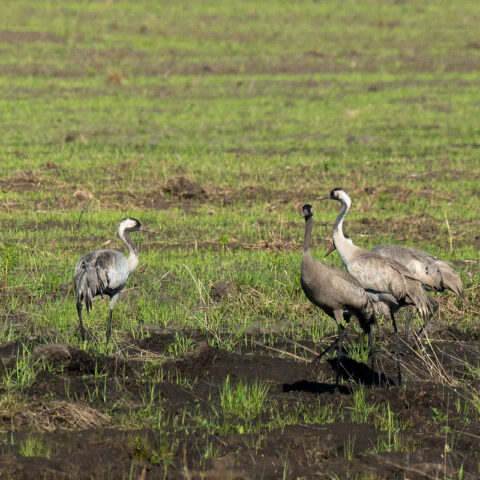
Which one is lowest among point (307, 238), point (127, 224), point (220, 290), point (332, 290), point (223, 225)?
point (223, 225)

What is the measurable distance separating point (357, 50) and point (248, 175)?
50.1 ft

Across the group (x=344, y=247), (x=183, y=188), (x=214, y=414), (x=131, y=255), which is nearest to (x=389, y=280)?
(x=344, y=247)

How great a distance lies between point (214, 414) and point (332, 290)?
149 cm

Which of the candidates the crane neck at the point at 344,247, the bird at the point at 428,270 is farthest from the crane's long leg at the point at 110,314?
the bird at the point at 428,270

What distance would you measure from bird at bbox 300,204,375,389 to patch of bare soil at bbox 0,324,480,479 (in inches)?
14.7

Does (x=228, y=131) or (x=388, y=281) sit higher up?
(x=388, y=281)

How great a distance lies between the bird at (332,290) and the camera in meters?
7.95

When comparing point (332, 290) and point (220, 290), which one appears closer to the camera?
point (332, 290)

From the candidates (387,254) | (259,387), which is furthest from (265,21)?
(259,387)

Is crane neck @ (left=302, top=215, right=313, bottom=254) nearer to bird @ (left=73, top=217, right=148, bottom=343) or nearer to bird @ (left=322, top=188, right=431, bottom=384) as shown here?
bird @ (left=322, top=188, right=431, bottom=384)

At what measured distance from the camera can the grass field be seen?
6516 mm

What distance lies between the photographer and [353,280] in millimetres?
8305

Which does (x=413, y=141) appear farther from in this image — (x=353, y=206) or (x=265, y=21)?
(x=265, y=21)

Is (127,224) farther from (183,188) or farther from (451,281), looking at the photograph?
(183,188)
